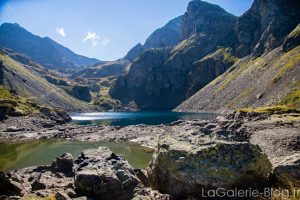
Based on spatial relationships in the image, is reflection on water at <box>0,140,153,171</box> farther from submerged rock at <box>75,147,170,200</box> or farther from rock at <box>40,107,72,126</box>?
rock at <box>40,107,72,126</box>

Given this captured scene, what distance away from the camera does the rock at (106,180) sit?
70.3 ft

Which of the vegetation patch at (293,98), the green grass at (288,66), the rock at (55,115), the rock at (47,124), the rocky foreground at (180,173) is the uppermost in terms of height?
the green grass at (288,66)

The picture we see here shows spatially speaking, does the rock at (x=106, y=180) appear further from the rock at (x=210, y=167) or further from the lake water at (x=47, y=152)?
the lake water at (x=47, y=152)

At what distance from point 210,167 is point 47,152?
62949 mm

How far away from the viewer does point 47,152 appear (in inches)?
2945

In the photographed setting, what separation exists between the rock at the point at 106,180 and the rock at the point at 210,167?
8.26 feet

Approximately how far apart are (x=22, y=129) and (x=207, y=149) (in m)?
108

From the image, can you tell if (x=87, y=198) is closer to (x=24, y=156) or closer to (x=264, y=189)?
(x=264, y=189)

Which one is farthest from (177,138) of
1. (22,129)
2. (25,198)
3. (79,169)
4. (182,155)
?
(22,129)

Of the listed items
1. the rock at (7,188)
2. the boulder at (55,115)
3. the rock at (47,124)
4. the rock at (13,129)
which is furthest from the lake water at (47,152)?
the boulder at (55,115)

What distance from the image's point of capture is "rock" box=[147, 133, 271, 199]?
62.1 feet

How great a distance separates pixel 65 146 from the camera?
84250 millimetres

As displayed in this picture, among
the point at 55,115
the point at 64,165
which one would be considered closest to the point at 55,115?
the point at 55,115

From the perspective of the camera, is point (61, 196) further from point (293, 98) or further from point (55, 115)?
point (55, 115)
